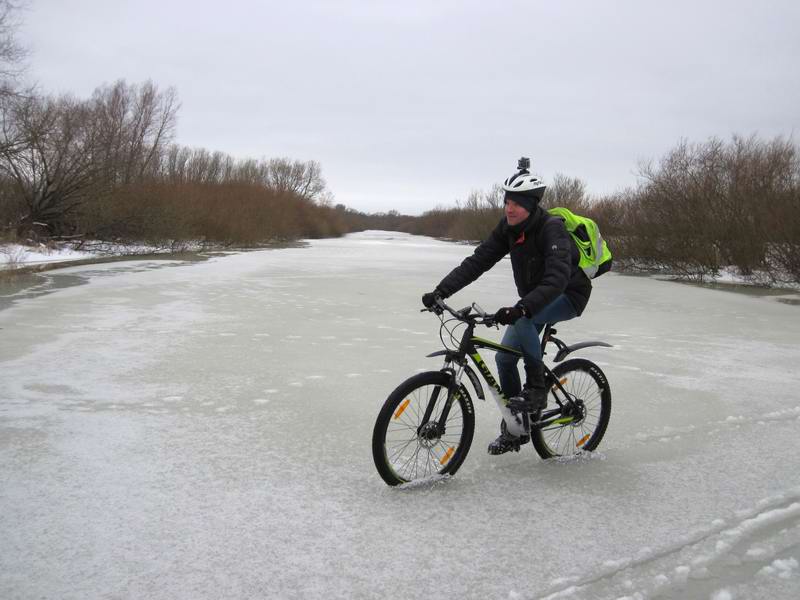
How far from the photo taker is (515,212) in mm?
3691

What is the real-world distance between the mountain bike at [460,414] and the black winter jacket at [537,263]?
0.27m

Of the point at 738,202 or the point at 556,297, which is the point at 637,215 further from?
the point at 556,297

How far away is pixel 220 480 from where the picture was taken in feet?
12.4

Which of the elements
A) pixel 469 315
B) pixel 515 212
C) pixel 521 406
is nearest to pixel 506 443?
pixel 521 406

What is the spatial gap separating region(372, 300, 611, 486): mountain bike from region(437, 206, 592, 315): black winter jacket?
0.89ft

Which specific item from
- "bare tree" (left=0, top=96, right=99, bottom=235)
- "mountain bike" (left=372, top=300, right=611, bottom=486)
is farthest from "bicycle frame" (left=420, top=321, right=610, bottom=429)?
"bare tree" (left=0, top=96, right=99, bottom=235)

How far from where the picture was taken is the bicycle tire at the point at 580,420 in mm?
4168

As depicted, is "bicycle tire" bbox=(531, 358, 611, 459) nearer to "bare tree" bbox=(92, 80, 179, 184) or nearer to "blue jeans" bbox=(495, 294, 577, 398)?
"blue jeans" bbox=(495, 294, 577, 398)

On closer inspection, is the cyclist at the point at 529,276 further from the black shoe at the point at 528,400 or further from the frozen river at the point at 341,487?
the frozen river at the point at 341,487

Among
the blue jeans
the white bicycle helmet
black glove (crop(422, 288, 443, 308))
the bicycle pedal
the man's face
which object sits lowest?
the bicycle pedal

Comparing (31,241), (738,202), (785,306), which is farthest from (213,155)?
(785,306)

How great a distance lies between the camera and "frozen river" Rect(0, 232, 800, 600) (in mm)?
2758

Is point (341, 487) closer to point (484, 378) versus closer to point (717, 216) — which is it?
point (484, 378)

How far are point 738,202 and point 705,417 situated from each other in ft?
67.4
